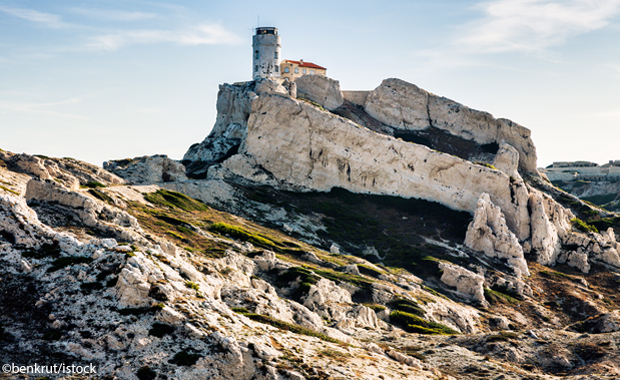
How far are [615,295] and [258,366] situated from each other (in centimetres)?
7477

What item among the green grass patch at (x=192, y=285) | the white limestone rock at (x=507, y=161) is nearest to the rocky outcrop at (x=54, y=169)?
the green grass patch at (x=192, y=285)

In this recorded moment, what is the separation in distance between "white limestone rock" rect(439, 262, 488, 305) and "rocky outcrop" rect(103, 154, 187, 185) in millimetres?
43138

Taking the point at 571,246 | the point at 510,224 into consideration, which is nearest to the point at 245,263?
the point at 510,224

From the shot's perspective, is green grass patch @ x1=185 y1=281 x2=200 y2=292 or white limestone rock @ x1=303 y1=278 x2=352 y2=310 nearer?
green grass patch @ x1=185 y1=281 x2=200 y2=292

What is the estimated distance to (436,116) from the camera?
13875cm

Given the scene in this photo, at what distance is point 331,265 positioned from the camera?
74.1m

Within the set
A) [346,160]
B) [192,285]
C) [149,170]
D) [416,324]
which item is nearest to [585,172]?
[346,160]

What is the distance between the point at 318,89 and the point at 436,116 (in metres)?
28.3

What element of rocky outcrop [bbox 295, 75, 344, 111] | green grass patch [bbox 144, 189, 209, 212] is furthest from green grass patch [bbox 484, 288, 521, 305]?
rocky outcrop [bbox 295, 75, 344, 111]

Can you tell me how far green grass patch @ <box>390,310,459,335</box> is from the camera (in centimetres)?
5922

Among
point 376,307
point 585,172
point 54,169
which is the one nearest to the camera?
point 376,307

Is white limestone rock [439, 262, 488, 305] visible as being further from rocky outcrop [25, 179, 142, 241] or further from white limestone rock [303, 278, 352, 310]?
rocky outcrop [25, 179, 142, 241]

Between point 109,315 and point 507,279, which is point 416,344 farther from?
point 507,279

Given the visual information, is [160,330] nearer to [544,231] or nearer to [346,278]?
[346,278]
